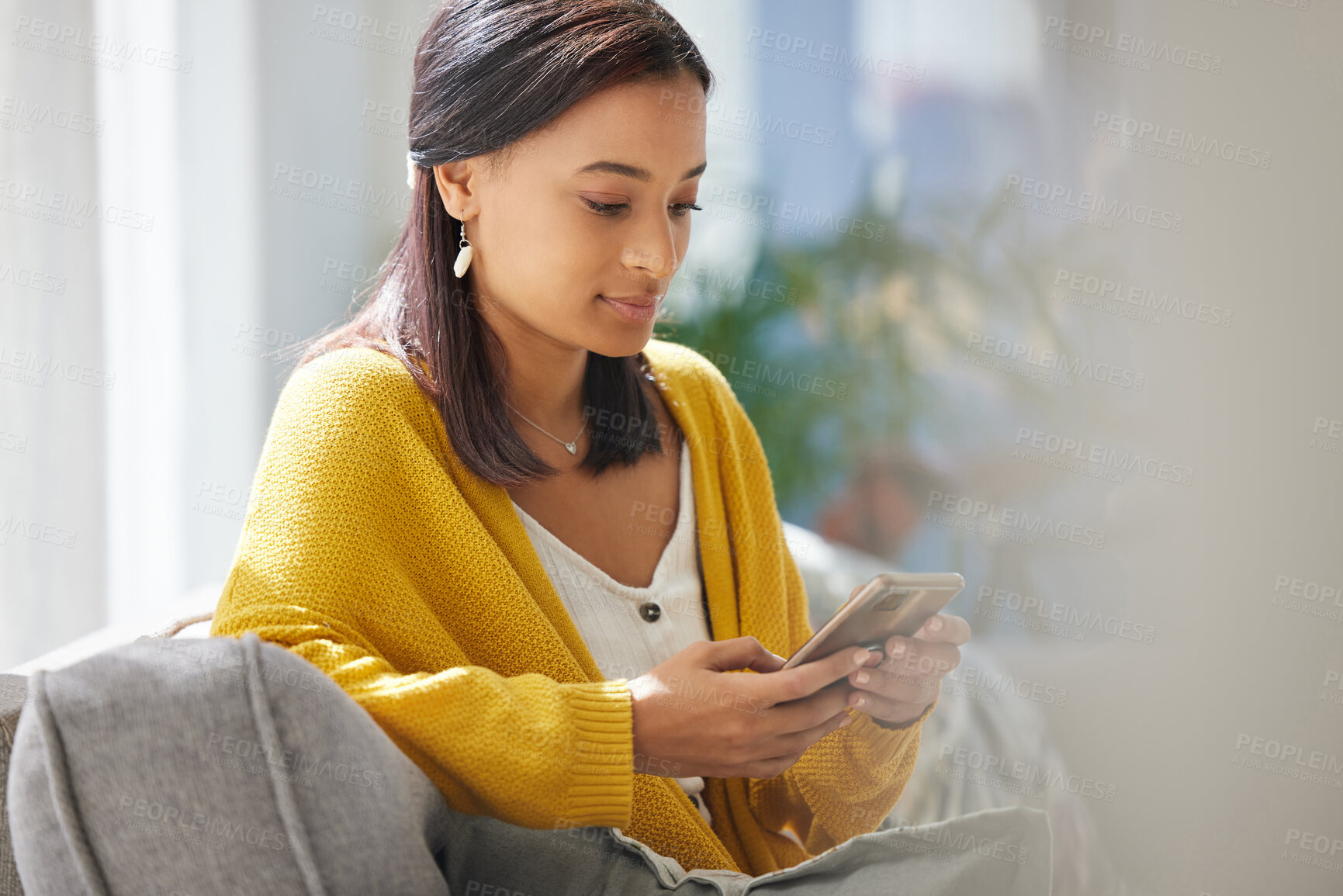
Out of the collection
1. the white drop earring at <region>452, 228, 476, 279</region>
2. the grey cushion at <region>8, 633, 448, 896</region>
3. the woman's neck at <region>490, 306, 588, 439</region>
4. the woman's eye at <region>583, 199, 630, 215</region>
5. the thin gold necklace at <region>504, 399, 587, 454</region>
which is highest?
the woman's eye at <region>583, 199, 630, 215</region>

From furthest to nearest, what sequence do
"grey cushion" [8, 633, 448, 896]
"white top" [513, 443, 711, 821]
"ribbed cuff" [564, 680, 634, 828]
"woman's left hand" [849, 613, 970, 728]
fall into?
"white top" [513, 443, 711, 821]
"woman's left hand" [849, 613, 970, 728]
"ribbed cuff" [564, 680, 634, 828]
"grey cushion" [8, 633, 448, 896]

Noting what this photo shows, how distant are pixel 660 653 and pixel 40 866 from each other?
65 cm

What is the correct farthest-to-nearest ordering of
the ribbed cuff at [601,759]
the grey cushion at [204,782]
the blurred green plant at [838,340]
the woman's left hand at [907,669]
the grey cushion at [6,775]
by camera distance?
the blurred green plant at [838,340]
the woman's left hand at [907,669]
the ribbed cuff at [601,759]
the grey cushion at [6,775]
the grey cushion at [204,782]

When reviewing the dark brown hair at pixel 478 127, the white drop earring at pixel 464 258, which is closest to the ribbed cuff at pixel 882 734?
the dark brown hair at pixel 478 127

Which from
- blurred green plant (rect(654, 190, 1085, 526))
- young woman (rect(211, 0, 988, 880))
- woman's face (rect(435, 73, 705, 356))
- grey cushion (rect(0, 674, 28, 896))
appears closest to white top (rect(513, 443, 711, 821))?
young woman (rect(211, 0, 988, 880))

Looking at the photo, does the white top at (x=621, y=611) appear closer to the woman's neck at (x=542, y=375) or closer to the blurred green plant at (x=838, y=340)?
the woman's neck at (x=542, y=375)

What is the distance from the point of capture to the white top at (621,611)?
1.19m

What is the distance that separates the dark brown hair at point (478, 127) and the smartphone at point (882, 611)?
1.26 feet

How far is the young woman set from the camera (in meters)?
0.97

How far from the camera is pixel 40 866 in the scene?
751mm

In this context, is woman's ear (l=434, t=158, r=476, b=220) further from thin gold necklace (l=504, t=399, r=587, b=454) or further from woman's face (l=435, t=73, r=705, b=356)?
thin gold necklace (l=504, t=399, r=587, b=454)

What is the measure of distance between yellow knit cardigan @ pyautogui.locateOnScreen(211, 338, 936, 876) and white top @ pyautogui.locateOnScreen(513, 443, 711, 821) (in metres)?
0.04

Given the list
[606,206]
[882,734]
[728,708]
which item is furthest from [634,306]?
[882,734]

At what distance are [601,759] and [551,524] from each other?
1.09 feet
